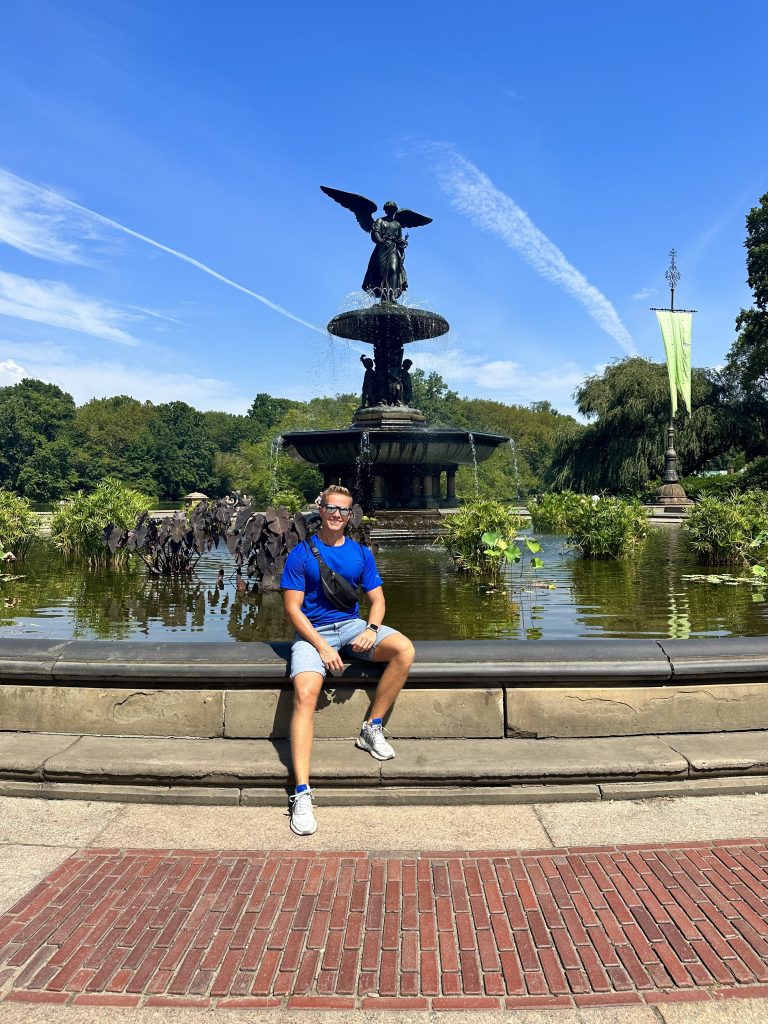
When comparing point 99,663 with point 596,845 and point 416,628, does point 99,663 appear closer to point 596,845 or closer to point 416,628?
point 596,845

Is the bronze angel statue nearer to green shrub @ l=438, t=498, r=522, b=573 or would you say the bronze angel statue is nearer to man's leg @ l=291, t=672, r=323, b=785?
green shrub @ l=438, t=498, r=522, b=573

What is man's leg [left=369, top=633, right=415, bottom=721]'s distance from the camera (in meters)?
4.29

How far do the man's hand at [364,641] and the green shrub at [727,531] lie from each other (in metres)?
8.97

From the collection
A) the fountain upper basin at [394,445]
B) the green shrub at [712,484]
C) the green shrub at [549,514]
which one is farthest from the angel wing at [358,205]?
the green shrub at [712,484]

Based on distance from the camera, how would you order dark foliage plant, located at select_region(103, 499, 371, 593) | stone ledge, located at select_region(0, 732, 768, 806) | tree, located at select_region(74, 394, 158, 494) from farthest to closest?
tree, located at select_region(74, 394, 158, 494) → dark foliage plant, located at select_region(103, 499, 371, 593) → stone ledge, located at select_region(0, 732, 768, 806)

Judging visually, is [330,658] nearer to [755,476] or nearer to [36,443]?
[755,476]

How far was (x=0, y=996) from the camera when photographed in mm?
2490

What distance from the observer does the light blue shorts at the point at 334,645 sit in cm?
423

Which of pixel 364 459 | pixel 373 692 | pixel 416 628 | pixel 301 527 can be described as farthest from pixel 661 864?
pixel 364 459

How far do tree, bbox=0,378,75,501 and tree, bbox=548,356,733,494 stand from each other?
56.6 m

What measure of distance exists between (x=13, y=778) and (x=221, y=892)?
186 cm

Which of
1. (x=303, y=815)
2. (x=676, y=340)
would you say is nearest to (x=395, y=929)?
(x=303, y=815)

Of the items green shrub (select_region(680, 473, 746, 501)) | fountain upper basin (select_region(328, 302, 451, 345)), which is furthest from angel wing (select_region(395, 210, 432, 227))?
green shrub (select_region(680, 473, 746, 501))

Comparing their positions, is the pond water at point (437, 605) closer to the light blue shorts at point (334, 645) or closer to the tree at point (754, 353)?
the light blue shorts at point (334, 645)
